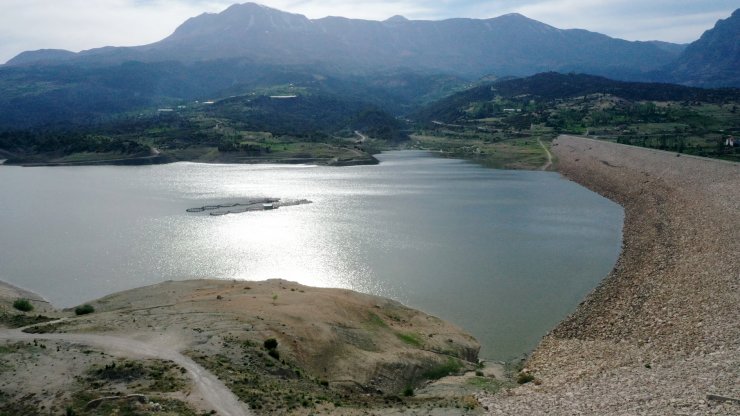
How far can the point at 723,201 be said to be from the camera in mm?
53531

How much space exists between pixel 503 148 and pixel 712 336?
379ft

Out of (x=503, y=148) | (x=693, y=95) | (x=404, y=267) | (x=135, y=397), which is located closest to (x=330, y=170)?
(x=503, y=148)

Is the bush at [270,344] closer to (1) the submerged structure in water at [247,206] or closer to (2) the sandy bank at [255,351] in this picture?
(2) the sandy bank at [255,351]

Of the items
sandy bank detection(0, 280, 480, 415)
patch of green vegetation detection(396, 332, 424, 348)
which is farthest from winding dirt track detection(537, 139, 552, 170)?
patch of green vegetation detection(396, 332, 424, 348)

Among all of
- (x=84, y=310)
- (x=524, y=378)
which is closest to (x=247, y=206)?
(x=84, y=310)

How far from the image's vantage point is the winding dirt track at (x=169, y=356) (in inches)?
672

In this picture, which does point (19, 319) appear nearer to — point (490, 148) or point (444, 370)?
point (444, 370)

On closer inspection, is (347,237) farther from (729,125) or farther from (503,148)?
(729,125)

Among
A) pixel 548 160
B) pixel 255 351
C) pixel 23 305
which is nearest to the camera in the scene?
pixel 255 351

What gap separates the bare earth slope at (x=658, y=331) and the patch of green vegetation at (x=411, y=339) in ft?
17.1

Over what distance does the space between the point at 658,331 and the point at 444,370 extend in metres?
11.8

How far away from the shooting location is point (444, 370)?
2416 centimetres

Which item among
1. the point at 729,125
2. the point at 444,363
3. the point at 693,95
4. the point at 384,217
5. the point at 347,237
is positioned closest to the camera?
the point at 444,363

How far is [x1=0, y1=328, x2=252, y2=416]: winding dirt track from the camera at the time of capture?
1708cm
